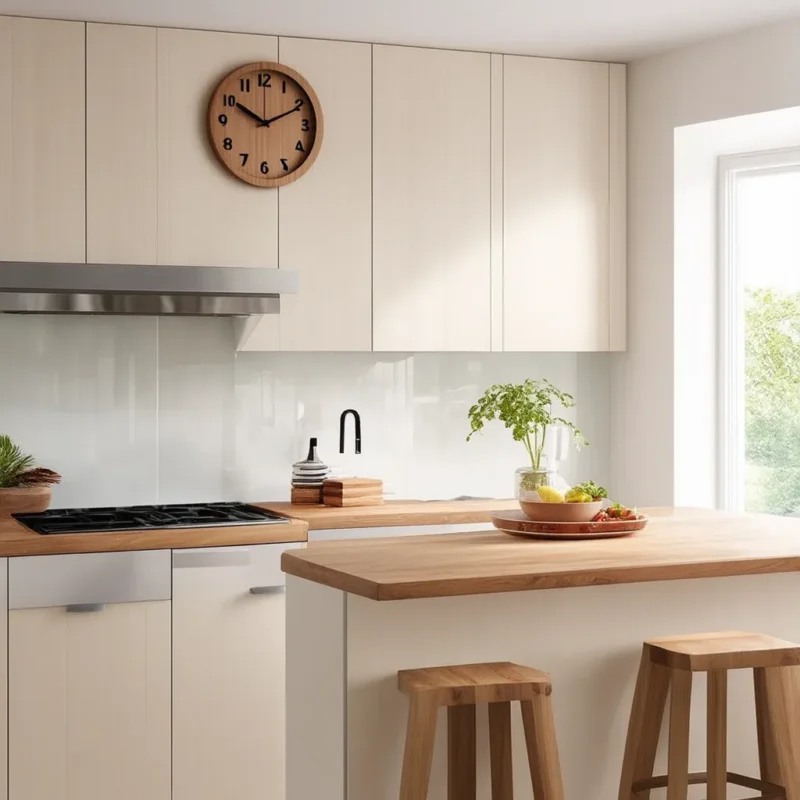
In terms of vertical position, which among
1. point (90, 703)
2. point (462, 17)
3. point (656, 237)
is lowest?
point (90, 703)

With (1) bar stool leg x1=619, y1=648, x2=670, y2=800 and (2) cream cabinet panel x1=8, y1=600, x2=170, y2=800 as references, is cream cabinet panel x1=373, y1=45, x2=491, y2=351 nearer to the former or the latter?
(2) cream cabinet panel x1=8, y1=600, x2=170, y2=800

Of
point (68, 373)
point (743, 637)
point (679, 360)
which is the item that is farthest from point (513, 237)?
point (743, 637)

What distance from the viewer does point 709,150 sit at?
15.0 feet

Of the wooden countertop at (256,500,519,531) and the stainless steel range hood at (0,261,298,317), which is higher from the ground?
the stainless steel range hood at (0,261,298,317)

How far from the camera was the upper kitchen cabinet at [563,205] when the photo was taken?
178 inches

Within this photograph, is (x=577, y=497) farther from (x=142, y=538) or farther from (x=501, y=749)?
(x=142, y=538)

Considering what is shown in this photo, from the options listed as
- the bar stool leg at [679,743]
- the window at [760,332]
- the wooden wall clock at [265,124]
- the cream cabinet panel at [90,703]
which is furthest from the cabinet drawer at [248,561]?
the window at [760,332]

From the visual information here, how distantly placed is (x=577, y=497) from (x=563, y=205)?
5.91ft

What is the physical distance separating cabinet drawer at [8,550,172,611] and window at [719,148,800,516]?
2.20 metres

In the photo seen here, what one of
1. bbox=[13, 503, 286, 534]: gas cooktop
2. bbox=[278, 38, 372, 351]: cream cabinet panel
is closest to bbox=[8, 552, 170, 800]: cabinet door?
bbox=[13, 503, 286, 534]: gas cooktop

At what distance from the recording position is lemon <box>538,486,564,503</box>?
3.07m

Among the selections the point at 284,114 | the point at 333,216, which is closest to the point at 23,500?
the point at 333,216

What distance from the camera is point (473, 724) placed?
2553 mm

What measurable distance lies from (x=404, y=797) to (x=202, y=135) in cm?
248
